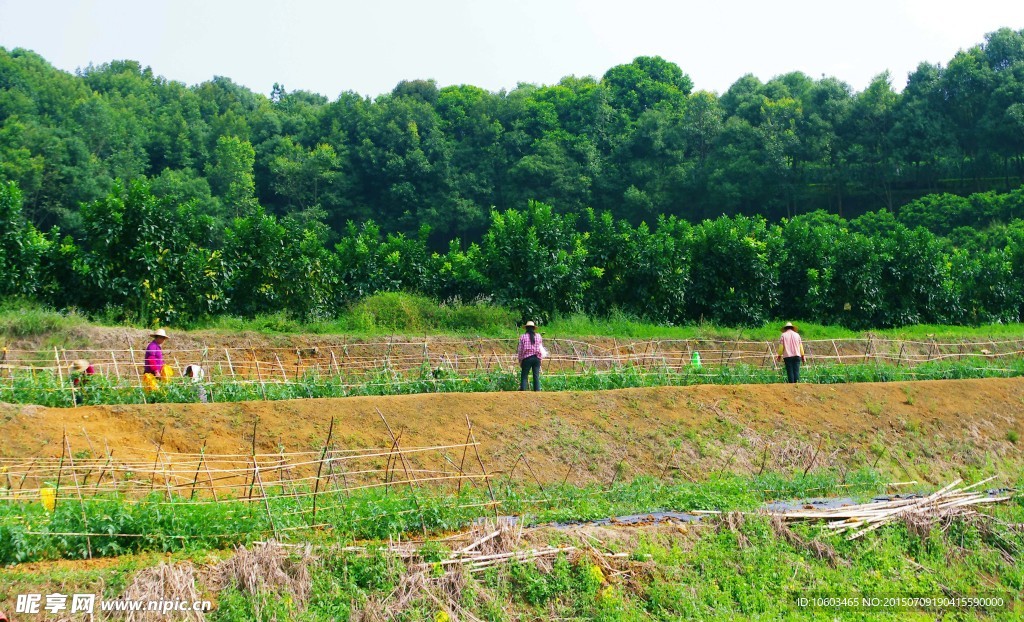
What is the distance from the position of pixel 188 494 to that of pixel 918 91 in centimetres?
4132

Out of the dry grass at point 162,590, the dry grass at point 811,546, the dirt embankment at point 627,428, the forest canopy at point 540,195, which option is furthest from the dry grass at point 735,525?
the forest canopy at point 540,195

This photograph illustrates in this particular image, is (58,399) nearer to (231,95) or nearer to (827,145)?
(827,145)

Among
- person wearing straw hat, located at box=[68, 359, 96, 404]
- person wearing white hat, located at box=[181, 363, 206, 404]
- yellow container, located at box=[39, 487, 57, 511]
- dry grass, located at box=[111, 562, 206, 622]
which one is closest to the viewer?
dry grass, located at box=[111, 562, 206, 622]

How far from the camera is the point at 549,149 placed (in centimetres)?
4831

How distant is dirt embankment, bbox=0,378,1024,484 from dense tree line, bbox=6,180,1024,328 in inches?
380

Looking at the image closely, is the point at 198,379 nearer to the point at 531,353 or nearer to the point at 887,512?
the point at 531,353

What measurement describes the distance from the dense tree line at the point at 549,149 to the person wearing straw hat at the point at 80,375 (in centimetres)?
2634

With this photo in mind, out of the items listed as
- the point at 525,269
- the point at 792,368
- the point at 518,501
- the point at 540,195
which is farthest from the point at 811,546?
the point at 540,195

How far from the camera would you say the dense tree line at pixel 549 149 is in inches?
1700

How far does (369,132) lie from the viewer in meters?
49.2

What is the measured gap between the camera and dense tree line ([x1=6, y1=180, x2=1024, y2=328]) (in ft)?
73.4

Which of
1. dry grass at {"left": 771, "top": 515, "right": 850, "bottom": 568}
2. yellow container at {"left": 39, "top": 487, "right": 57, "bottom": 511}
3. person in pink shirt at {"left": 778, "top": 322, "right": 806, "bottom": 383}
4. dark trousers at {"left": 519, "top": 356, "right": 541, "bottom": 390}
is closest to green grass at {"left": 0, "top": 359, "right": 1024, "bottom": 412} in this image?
dark trousers at {"left": 519, "top": 356, "right": 541, "bottom": 390}

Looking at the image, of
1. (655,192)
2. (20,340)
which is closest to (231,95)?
(655,192)

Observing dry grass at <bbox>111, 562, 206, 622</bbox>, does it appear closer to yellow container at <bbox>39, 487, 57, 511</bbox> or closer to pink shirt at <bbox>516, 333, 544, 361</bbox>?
yellow container at <bbox>39, 487, 57, 511</bbox>
